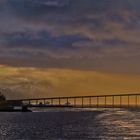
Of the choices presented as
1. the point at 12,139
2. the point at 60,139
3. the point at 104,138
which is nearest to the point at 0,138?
the point at 12,139

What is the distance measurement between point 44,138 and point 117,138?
12.4 metres

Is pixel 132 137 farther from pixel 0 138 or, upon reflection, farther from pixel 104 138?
pixel 0 138

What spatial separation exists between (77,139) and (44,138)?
6896 millimetres

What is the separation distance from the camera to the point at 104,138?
319 ft

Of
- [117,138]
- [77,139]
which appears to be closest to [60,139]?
[77,139]

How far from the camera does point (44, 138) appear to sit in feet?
326

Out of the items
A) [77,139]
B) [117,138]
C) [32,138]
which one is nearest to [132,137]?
[117,138]

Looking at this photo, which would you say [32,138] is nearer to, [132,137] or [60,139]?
[60,139]

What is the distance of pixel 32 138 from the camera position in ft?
325

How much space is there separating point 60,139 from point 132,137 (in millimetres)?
12618

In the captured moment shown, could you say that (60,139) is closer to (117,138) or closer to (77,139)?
(77,139)

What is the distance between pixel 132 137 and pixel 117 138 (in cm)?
337

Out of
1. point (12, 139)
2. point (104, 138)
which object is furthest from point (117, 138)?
point (12, 139)

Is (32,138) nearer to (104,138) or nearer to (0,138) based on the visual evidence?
(0,138)
